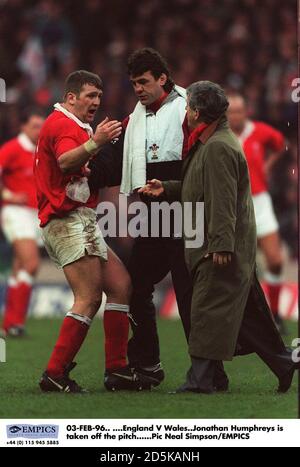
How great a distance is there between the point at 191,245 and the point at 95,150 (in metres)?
0.79

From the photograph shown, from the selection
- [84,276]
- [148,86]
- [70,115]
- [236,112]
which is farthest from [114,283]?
[236,112]

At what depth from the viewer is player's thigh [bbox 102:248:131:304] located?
7551 mm

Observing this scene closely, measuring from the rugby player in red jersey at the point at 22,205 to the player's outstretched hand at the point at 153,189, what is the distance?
190 inches

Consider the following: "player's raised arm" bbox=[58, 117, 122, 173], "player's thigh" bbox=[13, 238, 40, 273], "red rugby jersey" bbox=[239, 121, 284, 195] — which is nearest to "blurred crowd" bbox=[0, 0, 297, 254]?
"red rugby jersey" bbox=[239, 121, 284, 195]

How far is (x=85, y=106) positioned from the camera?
7.45 m

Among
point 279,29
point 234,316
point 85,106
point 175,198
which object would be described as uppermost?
point 279,29

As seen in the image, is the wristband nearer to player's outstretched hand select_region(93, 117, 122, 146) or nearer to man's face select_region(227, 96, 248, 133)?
player's outstretched hand select_region(93, 117, 122, 146)

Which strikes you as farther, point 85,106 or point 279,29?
point 279,29

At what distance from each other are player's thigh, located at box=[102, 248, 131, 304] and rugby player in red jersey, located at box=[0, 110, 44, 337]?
4.50 metres

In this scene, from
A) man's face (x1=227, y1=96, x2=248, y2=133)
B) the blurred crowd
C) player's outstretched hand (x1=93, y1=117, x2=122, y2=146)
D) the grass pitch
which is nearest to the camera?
the grass pitch

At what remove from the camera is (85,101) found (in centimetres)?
743

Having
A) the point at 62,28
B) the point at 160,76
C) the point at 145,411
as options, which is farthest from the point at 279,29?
the point at 145,411

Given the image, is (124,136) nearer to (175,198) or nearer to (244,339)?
(175,198)
